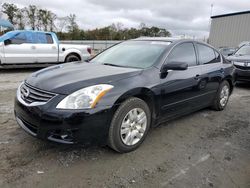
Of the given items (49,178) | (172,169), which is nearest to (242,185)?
(172,169)

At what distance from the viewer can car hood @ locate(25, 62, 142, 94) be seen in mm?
2598

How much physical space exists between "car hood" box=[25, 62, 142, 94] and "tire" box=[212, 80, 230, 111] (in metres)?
2.42

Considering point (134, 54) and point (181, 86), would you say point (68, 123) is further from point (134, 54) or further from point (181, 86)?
point (181, 86)

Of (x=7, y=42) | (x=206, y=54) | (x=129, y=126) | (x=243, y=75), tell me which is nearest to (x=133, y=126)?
(x=129, y=126)

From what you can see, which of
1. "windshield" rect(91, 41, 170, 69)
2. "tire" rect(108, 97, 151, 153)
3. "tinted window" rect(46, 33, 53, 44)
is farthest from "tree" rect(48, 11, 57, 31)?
"tire" rect(108, 97, 151, 153)

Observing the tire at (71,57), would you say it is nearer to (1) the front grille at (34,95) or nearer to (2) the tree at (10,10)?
(1) the front grille at (34,95)

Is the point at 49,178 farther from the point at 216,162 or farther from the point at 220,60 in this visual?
the point at 220,60

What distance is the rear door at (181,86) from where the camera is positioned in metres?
3.35

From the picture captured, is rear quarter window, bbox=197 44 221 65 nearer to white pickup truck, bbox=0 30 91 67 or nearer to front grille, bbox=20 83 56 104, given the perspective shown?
front grille, bbox=20 83 56 104

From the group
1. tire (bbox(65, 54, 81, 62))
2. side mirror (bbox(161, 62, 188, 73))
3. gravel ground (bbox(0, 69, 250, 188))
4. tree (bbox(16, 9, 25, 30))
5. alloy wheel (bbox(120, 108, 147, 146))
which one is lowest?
gravel ground (bbox(0, 69, 250, 188))

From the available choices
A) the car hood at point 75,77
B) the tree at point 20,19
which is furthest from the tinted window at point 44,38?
the tree at point 20,19

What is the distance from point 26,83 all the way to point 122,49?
5.84 ft

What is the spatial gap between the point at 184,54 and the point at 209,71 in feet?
2.46

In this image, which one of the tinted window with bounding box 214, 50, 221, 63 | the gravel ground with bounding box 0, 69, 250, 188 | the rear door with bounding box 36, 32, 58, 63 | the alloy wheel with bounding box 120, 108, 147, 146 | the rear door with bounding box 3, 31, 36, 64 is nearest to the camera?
the gravel ground with bounding box 0, 69, 250, 188
